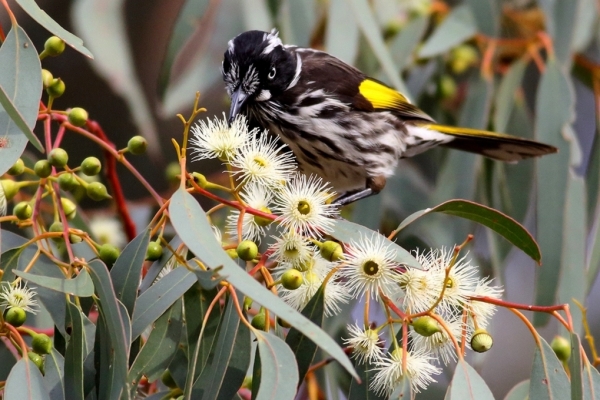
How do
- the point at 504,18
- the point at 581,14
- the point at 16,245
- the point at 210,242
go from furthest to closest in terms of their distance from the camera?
the point at 504,18 → the point at 581,14 → the point at 16,245 → the point at 210,242

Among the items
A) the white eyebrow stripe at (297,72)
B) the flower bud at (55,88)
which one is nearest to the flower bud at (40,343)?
the flower bud at (55,88)

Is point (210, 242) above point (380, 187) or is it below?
above

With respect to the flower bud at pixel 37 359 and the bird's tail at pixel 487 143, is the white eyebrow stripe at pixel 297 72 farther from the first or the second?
the flower bud at pixel 37 359

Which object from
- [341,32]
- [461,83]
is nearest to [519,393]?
[341,32]

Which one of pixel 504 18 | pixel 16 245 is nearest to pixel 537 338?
pixel 16 245

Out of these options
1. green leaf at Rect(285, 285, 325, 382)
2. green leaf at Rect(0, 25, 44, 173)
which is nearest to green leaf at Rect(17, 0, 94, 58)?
green leaf at Rect(0, 25, 44, 173)

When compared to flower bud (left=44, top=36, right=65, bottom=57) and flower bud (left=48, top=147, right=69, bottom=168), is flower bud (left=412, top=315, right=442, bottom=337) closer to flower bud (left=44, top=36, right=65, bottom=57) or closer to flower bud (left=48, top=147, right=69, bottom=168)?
flower bud (left=48, top=147, right=69, bottom=168)

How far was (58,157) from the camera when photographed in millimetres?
1711

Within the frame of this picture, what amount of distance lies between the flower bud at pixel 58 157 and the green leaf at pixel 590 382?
45.2 inches

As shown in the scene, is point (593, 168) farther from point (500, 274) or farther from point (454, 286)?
point (454, 286)

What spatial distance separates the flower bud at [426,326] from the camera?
1.53 metres

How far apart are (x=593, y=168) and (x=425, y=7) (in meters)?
1.00

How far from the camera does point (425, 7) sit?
11.6 ft

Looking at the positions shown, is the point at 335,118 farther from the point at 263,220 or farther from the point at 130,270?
the point at 130,270
